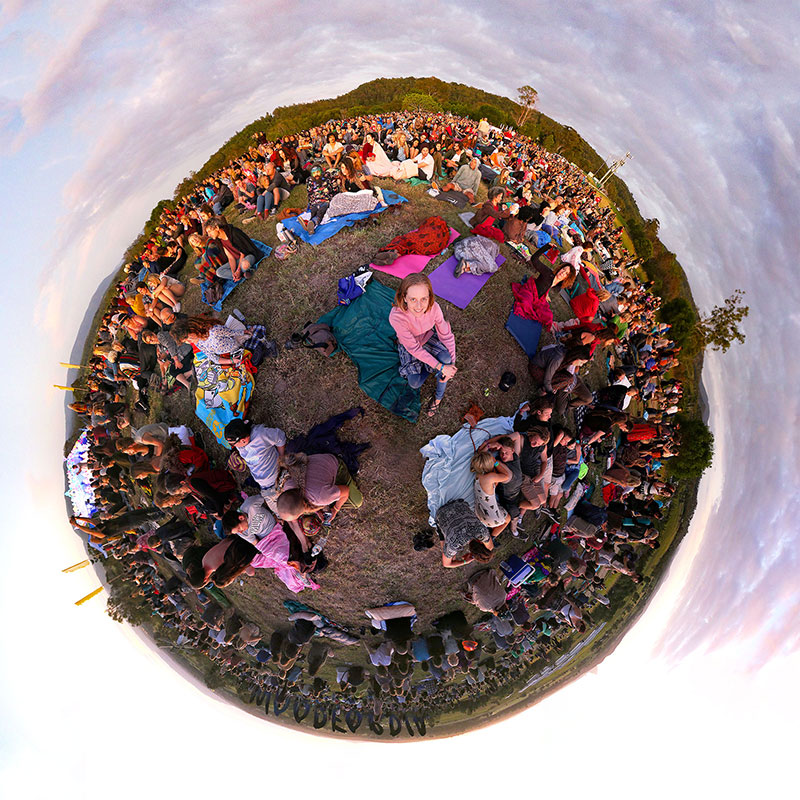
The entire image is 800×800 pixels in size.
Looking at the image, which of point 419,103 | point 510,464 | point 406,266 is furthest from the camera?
point 419,103

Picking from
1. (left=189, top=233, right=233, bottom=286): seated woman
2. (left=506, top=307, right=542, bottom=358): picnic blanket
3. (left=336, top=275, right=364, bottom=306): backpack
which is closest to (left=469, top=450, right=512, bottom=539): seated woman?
(left=506, top=307, right=542, bottom=358): picnic blanket

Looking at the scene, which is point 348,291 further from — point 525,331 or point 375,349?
point 525,331

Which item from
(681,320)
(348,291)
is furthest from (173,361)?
(681,320)

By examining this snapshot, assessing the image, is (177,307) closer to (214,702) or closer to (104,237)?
(104,237)

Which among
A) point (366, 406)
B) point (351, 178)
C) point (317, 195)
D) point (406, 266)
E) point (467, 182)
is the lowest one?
point (366, 406)

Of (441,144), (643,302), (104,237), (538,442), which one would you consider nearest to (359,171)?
(441,144)

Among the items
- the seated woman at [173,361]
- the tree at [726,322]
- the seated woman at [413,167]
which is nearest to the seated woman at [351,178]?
the seated woman at [413,167]

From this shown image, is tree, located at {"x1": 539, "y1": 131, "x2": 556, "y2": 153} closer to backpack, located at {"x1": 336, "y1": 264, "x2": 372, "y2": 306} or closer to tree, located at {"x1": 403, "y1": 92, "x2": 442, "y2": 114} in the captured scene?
tree, located at {"x1": 403, "y1": 92, "x2": 442, "y2": 114}

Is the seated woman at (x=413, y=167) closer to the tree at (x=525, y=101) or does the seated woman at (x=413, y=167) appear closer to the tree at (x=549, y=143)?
the tree at (x=549, y=143)
